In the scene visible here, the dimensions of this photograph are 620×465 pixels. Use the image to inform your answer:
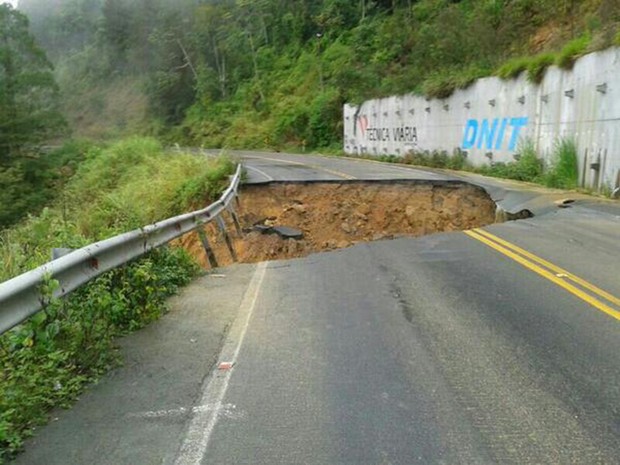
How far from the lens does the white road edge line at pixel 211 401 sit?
3451 mm

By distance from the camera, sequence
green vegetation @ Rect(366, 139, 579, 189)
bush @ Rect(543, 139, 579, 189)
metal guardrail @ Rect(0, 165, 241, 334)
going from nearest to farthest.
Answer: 1. metal guardrail @ Rect(0, 165, 241, 334)
2. bush @ Rect(543, 139, 579, 189)
3. green vegetation @ Rect(366, 139, 579, 189)

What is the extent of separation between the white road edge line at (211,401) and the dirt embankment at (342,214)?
672 centimetres

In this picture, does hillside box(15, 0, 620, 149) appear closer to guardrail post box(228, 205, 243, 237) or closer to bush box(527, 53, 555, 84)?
bush box(527, 53, 555, 84)

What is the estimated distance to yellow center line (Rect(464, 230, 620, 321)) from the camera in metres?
5.90

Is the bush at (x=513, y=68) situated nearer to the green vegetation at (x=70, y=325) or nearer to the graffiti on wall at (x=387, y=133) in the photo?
the graffiti on wall at (x=387, y=133)

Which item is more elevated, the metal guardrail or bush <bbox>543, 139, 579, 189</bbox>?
the metal guardrail

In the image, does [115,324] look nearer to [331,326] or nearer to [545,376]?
[331,326]

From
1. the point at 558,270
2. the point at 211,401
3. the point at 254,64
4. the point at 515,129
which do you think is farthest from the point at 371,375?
the point at 254,64

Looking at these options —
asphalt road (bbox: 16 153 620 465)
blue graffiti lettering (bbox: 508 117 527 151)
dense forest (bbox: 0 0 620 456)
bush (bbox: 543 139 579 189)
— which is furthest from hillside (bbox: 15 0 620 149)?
asphalt road (bbox: 16 153 620 465)

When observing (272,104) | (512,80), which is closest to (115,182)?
(512,80)

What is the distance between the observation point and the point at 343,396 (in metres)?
4.13

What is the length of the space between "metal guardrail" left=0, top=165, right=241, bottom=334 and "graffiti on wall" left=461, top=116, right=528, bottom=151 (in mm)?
14357

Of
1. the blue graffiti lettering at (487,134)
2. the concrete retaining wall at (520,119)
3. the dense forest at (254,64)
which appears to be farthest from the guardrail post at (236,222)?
the blue graffiti lettering at (487,134)

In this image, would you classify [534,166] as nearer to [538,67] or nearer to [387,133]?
[538,67]
